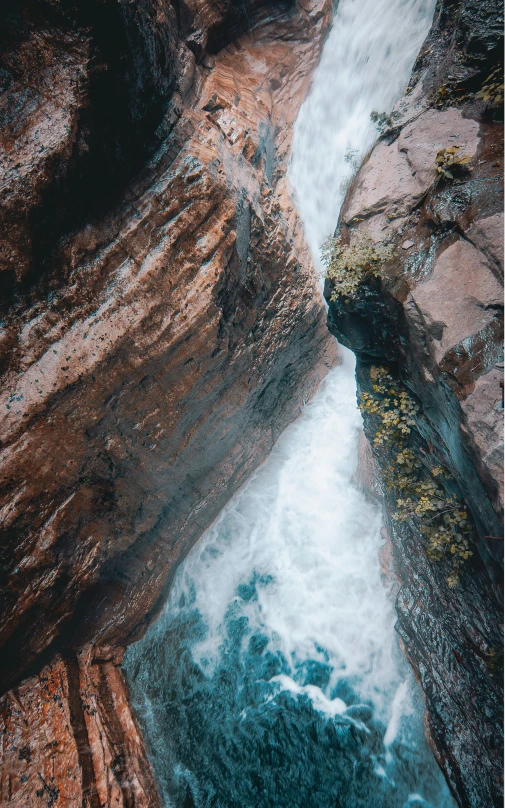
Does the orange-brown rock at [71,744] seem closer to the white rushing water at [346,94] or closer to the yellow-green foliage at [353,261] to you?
the yellow-green foliage at [353,261]

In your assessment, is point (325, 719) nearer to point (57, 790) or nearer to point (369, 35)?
point (57, 790)

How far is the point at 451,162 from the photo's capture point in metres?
3.73

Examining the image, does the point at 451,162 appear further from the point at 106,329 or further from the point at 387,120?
the point at 106,329

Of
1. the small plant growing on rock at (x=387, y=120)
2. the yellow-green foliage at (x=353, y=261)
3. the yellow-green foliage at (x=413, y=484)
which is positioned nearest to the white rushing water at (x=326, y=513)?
the small plant growing on rock at (x=387, y=120)

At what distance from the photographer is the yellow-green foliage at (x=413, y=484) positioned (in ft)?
13.4

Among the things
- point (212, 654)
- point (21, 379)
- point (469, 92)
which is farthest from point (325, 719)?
point (469, 92)

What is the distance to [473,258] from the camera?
3471 millimetres

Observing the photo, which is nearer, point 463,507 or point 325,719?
point 463,507

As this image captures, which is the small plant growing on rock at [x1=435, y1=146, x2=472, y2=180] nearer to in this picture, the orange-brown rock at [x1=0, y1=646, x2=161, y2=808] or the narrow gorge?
the narrow gorge

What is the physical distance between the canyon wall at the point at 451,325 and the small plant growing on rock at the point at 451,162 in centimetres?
3

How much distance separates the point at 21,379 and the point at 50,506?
1771mm

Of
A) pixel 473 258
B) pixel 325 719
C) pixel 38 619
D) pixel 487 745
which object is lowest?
pixel 325 719

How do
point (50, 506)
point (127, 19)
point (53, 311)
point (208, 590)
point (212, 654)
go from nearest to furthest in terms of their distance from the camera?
point (127, 19), point (53, 311), point (50, 506), point (212, 654), point (208, 590)

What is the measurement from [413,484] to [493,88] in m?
4.94
